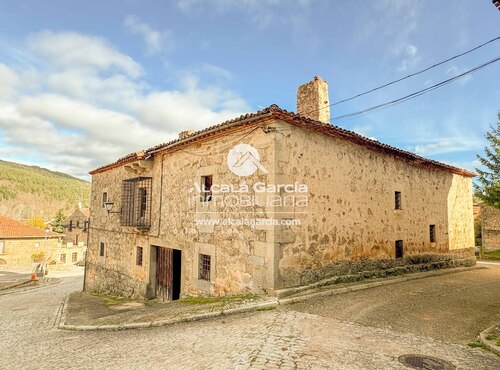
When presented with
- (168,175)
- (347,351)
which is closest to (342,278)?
(347,351)

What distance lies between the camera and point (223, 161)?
8141 mm

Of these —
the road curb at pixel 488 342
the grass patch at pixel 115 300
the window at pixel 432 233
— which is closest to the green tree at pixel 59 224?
the grass patch at pixel 115 300

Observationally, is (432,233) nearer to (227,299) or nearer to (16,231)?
(227,299)

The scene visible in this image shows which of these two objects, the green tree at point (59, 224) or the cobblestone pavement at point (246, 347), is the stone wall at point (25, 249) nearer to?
the green tree at point (59, 224)

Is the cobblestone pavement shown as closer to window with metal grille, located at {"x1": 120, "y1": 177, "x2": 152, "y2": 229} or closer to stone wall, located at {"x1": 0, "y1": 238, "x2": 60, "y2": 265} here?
window with metal grille, located at {"x1": 120, "y1": 177, "x2": 152, "y2": 229}

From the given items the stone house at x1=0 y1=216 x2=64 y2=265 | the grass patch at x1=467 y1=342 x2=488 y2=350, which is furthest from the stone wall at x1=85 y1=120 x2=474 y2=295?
the stone house at x1=0 y1=216 x2=64 y2=265

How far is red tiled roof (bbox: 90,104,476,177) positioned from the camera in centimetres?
686

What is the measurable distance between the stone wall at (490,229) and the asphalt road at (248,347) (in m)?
22.1

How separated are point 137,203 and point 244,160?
19.9 feet

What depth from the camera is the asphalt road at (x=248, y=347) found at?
12.8 feet

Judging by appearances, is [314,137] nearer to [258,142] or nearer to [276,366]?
[258,142]

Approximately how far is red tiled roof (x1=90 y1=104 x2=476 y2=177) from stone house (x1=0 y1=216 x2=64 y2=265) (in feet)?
96.6

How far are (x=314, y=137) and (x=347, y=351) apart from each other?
5034mm

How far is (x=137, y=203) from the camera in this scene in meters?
11.8
